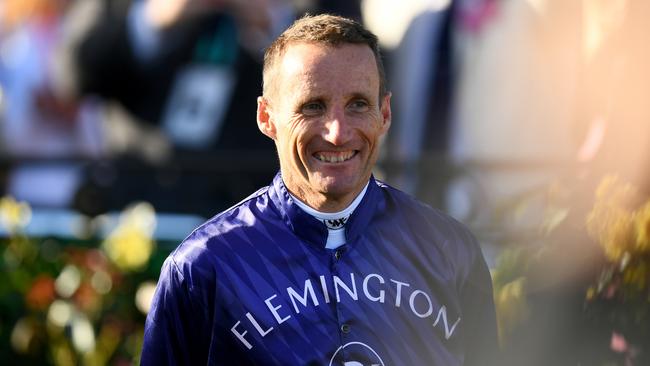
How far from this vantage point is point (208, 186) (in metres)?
7.12

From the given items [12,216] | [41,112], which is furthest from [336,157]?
[41,112]

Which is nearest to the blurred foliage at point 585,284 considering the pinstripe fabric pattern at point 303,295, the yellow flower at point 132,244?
the pinstripe fabric pattern at point 303,295

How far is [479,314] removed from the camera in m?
3.12

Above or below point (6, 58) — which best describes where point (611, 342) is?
below

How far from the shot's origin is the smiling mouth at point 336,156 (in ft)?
9.51

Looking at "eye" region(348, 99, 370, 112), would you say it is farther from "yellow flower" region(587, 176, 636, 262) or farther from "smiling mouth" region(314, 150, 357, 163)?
"yellow flower" region(587, 176, 636, 262)

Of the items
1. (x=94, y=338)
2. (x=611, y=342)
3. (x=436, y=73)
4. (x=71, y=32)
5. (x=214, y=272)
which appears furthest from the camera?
(x=71, y=32)

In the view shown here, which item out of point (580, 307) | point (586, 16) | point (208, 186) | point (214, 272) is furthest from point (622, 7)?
point (208, 186)

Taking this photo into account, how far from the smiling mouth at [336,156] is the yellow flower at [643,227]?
0.99m

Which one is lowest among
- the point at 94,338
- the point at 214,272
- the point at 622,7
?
the point at 94,338

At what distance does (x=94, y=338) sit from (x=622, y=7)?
2.52 m

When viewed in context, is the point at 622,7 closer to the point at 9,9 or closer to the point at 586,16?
the point at 586,16

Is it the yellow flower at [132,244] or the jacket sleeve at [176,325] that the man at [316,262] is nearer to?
the jacket sleeve at [176,325]

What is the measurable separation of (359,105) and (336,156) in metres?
0.13
